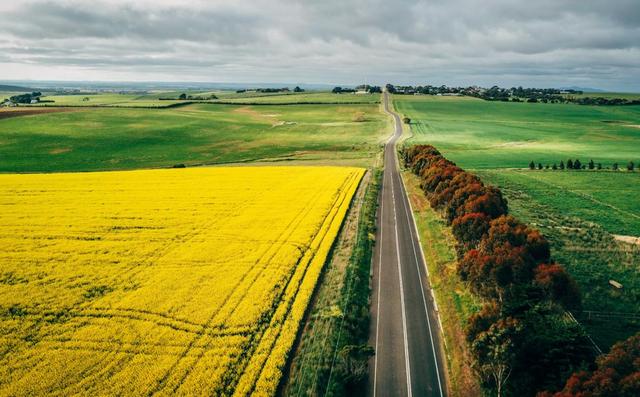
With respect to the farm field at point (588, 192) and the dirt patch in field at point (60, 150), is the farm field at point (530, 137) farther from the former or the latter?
the dirt patch in field at point (60, 150)

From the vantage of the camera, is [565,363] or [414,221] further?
[414,221]

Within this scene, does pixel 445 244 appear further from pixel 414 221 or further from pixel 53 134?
pixel 53 134

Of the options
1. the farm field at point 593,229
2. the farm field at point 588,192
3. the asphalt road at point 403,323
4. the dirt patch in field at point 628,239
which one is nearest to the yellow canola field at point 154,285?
the asphalt road at point 403,323

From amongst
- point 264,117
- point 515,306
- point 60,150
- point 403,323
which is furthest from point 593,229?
point 264,117

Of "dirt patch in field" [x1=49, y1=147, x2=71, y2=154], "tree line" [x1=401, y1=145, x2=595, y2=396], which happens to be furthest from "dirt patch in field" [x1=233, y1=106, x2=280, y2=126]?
"tree line" [x1=401, y1=145, x2=595, y2=396]

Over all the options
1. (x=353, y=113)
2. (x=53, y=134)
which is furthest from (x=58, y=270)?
(x=353, y=113)

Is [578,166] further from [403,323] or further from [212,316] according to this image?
[212,316]
